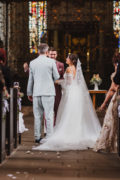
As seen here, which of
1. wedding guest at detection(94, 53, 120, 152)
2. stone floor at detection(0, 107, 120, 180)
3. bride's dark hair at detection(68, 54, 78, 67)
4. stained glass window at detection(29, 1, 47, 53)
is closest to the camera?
stone floor at detection(0, 107, 120, 180)

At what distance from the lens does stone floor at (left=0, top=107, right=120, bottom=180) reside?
3654 millimetres

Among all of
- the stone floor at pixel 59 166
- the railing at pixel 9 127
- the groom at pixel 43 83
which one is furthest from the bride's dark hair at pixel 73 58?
the stone floor at pixel 59 166

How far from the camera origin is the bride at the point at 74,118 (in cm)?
573

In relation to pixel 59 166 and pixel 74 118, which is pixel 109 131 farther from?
pixel 59 166

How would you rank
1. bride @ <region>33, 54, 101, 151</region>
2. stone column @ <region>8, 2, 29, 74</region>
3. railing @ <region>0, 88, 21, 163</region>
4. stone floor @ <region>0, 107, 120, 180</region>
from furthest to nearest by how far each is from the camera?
Answer: stone column @ <region>8, 2, 29, 74</region>
bride @ <region>33, 54, 101, 151</region>
railing @ <region>0, 88, 21, 163</region>
stone floor @ <region>0, 107, 120, 180</region>

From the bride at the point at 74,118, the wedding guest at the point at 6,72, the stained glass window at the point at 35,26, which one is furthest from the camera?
the stained glass window at the point at 35,26

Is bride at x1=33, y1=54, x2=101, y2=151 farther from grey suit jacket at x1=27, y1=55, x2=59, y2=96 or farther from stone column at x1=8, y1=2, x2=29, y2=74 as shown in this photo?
stone column at x1=8, y1=2, x2=29, y2=74

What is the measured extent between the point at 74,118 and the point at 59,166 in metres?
2.00

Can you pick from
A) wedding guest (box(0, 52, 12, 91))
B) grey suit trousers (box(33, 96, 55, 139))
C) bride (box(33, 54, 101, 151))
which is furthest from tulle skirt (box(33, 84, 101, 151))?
wedding guest (box(0, 52, 12, 91))

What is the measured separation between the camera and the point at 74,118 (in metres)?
6.11

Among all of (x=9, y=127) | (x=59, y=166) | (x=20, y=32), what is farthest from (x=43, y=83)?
(x=20, y=32)

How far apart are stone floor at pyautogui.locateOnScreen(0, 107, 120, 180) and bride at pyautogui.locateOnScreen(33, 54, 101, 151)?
0.47 meters

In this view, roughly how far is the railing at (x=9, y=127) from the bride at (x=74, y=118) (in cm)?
52

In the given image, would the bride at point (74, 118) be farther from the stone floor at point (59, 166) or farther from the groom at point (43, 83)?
the stone floor at point (59, 166)
